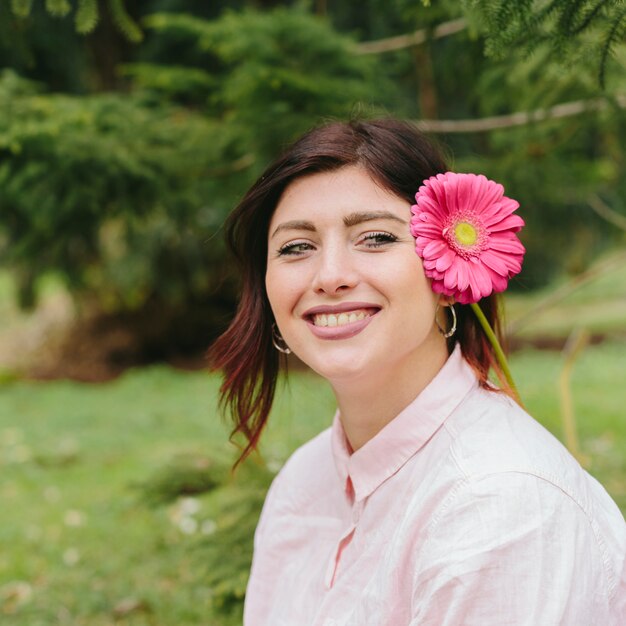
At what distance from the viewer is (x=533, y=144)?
377cm

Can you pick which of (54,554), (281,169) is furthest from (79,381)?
(281,169)

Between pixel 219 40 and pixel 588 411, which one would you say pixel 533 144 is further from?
pixel 588 411

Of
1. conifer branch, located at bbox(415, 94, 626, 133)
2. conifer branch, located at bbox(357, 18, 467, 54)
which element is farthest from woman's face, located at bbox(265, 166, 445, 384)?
conifer branch, located at bbox(357, 18, 467, 54)

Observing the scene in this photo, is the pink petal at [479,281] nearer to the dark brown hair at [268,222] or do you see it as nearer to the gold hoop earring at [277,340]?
the dark brown hair at [268,222]

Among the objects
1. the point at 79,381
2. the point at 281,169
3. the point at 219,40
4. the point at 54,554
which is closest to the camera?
the point at 281,169

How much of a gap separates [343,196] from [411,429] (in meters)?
0.47

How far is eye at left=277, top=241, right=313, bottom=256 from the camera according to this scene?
1598 mm

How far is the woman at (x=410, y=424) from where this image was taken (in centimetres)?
125

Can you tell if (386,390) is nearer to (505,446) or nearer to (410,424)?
(410,424)

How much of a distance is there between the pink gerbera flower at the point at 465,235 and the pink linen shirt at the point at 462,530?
183 millimetres

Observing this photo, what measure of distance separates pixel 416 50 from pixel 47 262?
2081mm

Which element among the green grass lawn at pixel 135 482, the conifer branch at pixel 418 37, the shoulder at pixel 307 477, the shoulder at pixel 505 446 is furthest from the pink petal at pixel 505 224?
the conifer branch at pixel 418 37

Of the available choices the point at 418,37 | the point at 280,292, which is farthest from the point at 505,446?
the point at 418,37

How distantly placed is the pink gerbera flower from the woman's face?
0.04 metres
